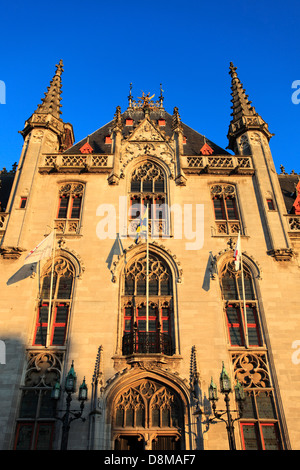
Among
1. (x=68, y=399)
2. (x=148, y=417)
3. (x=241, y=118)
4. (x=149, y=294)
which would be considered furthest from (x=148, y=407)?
(x=241, y=118)

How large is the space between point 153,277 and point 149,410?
578 centimetres

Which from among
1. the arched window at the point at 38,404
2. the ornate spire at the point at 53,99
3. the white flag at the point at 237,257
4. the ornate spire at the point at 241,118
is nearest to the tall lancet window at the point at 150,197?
the white flag at the point at 237,257

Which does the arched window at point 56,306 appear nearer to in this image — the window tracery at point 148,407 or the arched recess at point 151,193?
the window tracery at point 148,407

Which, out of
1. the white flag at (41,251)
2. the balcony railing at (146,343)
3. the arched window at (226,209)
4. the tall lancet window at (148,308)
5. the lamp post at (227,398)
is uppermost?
the arched window at (226,209)

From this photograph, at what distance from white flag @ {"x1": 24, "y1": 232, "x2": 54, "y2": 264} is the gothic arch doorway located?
664 centimetres

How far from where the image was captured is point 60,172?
22438 millimetres

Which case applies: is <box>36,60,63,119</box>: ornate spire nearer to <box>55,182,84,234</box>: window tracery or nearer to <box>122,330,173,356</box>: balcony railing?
<box>55,182,84,234</box>: window tracery

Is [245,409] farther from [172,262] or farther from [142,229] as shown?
[142,229]

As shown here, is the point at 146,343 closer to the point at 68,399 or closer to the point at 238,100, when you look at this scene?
the point at 68,399

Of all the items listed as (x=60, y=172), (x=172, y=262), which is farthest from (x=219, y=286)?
(x=60, y=172)

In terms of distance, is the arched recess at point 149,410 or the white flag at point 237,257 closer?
Result: the arched recess at point 149,410

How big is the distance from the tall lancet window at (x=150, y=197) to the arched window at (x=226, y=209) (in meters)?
2.67

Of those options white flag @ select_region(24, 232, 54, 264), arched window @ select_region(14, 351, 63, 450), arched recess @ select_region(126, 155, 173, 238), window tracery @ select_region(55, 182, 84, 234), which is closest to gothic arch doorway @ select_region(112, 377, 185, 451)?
arched window @ select_region(14, 351, 63, 450)

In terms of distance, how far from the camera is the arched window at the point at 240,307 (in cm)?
1717
